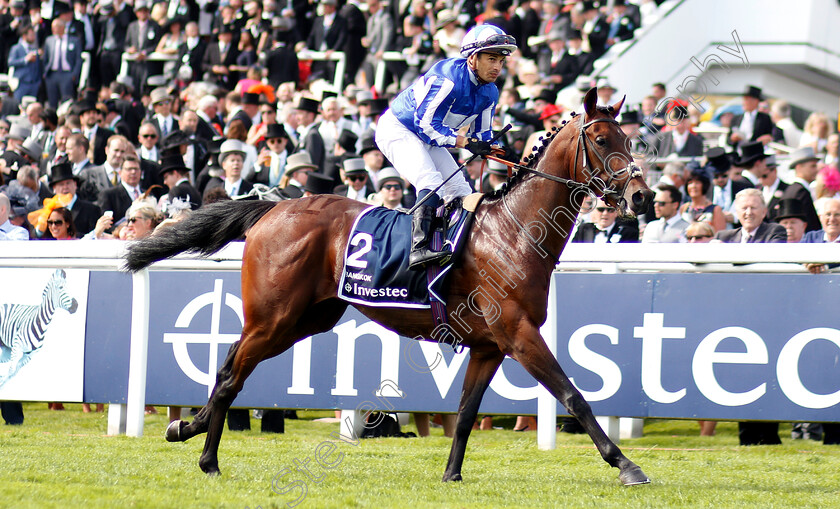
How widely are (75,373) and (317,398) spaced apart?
5.71 feet

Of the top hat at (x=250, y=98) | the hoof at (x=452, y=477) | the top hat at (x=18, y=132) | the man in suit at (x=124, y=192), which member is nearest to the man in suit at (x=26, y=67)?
the top hat at (x=18, y=132)

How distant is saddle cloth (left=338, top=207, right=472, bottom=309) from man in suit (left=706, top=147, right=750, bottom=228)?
17.0 feet

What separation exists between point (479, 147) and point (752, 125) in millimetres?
7798

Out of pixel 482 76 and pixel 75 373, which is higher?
pixel 482 76

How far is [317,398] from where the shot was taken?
731cm

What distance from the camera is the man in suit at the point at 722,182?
1013 cm

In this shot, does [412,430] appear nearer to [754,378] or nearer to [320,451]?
[320,451]

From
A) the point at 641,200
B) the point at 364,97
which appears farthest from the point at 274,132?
the point at 641,200

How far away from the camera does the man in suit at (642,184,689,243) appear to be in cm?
884

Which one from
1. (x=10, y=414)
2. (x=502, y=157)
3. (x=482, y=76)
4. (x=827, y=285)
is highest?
(x=482, y=76)

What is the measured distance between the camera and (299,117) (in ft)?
43.2

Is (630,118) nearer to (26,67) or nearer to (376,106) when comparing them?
(376,106)

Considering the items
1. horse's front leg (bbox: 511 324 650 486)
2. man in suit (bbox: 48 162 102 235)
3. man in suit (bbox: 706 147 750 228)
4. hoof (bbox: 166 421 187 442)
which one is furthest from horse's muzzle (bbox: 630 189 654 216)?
man in suit (bbox: 48 162 102 235)

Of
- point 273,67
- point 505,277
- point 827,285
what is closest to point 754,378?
point 827,285
